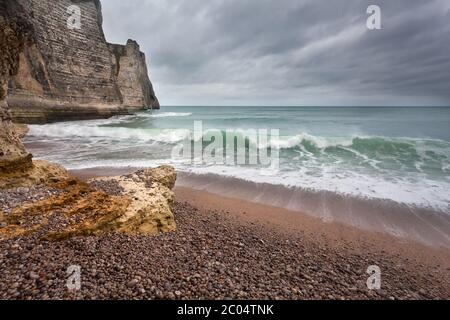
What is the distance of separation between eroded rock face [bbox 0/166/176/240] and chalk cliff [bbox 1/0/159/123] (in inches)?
765

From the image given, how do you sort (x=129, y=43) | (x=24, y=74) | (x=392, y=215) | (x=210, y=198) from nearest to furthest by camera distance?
(x=392, y=215), (x=210, y=198), (x=24, y=74), (x=129, y=43)

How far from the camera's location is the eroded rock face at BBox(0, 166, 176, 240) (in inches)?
109

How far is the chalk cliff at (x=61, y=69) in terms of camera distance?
2022cm

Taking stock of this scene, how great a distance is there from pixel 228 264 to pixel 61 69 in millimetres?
30101

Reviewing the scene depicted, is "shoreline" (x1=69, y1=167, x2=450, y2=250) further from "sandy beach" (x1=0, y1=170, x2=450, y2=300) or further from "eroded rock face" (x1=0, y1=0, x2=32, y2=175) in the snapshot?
"eroded rock face" (x1=0, y1=0, x2=32, y2=175)

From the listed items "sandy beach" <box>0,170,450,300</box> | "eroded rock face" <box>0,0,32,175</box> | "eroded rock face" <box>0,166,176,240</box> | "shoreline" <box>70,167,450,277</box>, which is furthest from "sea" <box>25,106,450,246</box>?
"eroded rock face" <box>0,0,32,175</box>

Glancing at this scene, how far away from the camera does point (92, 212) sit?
124 inches

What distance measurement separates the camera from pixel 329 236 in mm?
4199

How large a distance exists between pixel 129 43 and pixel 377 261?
46.5 metres

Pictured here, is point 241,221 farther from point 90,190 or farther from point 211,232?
point 90,190

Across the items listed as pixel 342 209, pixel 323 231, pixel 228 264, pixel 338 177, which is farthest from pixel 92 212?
pixel 338 177

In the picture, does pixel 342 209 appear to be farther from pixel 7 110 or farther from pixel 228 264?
pixel 7 110

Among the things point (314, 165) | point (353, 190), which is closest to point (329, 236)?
point (353, 190)

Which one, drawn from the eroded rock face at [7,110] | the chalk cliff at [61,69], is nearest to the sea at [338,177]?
the eroded rock face at [7,110]
